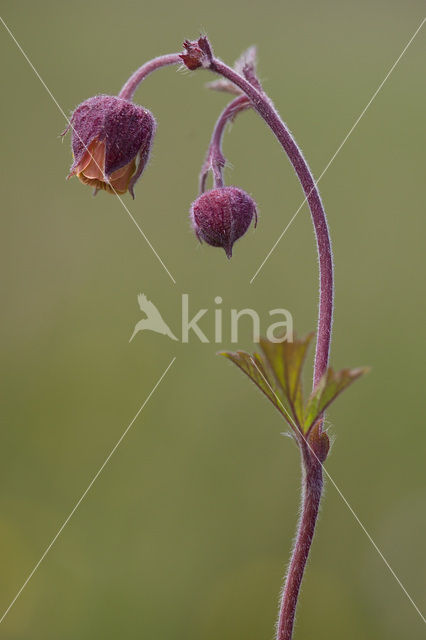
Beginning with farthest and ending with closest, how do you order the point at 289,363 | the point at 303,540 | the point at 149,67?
the point at 149,67
the point at 303,540
the point at 289,363

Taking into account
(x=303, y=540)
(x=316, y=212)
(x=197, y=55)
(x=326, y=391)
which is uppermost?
(x=197, y=55)

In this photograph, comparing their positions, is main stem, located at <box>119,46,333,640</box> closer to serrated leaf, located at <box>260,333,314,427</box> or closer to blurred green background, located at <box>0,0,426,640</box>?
serrated leaf, located at <box>260,333,314,427</box>

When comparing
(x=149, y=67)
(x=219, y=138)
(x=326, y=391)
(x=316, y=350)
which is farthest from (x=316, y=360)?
(x=149, y=67)

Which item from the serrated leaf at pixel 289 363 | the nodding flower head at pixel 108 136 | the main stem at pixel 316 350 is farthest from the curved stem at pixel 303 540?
the nodding flower head at pixel 108 136

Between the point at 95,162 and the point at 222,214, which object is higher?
the point at 95,162

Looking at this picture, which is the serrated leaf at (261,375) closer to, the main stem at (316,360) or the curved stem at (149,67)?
the main stem at (316,360)

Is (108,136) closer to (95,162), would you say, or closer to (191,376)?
(95,162)

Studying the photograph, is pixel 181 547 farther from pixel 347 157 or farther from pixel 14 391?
pixel 347 157
